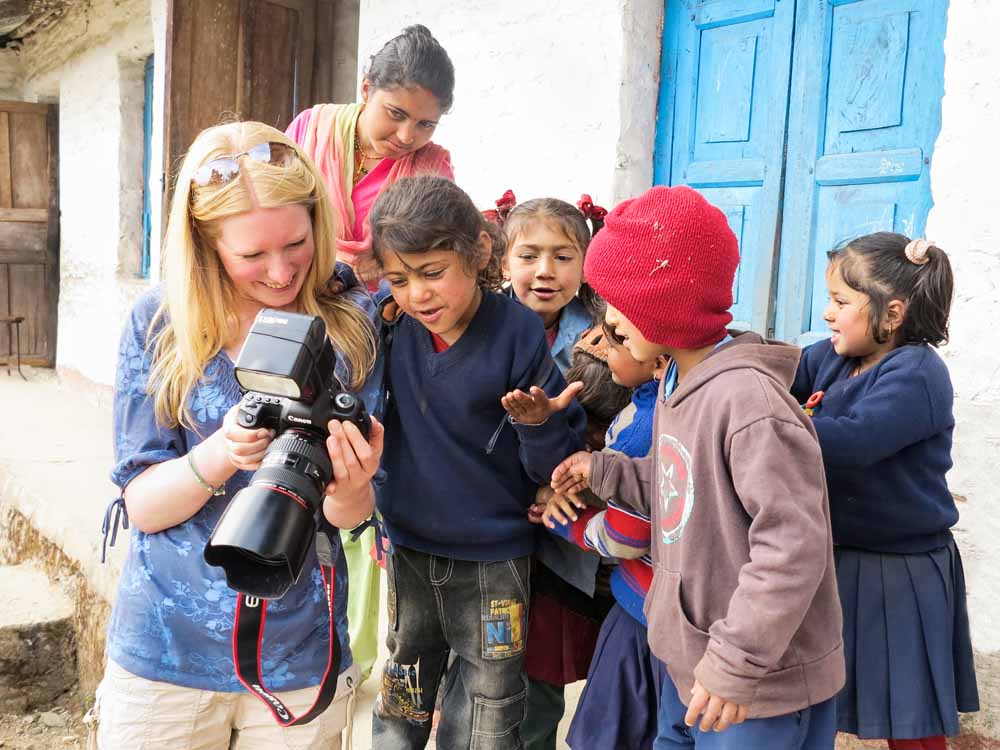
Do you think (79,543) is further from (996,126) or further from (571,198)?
(996,126)

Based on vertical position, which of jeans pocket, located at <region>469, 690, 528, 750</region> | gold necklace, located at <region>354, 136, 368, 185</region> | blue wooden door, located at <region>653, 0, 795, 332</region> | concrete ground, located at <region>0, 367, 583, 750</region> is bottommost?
concrete ground, located at <region>0, 367, 583, 750</region>

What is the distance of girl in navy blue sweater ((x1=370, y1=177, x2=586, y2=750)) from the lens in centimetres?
157

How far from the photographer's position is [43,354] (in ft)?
27.1

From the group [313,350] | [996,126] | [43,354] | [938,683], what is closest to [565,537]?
[313,350]

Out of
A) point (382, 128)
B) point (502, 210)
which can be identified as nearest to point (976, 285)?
point (502, 210)

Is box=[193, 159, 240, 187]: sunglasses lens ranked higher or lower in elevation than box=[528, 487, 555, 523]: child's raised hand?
higher

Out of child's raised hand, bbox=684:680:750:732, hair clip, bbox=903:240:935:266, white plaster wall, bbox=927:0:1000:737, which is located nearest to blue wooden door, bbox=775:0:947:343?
white plaster wall, bbox=927:0:1000:737

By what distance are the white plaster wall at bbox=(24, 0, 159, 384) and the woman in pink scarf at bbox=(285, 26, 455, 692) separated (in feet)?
14.0

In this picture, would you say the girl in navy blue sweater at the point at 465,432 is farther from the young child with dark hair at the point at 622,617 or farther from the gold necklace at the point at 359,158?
the gold necklace at the point at 359,158

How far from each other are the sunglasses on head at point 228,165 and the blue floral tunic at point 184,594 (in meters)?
0.23

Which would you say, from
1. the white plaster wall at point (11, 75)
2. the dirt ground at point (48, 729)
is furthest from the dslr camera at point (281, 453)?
the white plaster wall at point (11, 75)

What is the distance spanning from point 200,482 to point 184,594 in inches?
7.5

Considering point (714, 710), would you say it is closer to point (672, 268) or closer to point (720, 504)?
point (720, 504)

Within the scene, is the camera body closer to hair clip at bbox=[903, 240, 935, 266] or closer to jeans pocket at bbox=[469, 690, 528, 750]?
jeans pocket at bbox=[469, 690, 528, 750]
